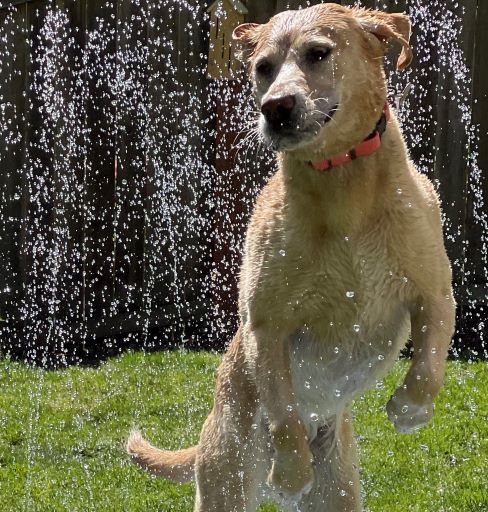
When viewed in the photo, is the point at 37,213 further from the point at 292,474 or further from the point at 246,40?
the point at 292,474

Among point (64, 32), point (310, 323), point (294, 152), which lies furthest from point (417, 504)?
point (64, 32)

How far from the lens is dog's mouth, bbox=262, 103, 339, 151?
2980 mm

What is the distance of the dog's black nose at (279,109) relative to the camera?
2953 millimetres

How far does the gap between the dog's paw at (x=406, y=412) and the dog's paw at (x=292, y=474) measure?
12.5 inches

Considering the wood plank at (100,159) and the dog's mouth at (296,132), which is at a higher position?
the dog's mouth at (296,132)

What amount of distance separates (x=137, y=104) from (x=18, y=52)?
0.80 m

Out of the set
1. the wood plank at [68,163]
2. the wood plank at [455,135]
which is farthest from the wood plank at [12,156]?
the wood plank at [455,135]

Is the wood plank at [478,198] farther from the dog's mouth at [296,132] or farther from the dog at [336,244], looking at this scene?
the dog's mouth at [296,132]

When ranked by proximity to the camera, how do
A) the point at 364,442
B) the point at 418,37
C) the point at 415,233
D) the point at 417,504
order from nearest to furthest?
the point at 415,233, the point at 417,504, the point at 364,442, the point at 418,37

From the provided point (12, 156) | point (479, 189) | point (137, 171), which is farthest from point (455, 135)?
point (12, 156)

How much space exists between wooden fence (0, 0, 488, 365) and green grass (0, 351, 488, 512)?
1.64 feet

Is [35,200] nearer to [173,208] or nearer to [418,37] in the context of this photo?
[173,208]

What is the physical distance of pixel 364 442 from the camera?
16.0 ft

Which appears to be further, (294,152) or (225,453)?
(225,453)
